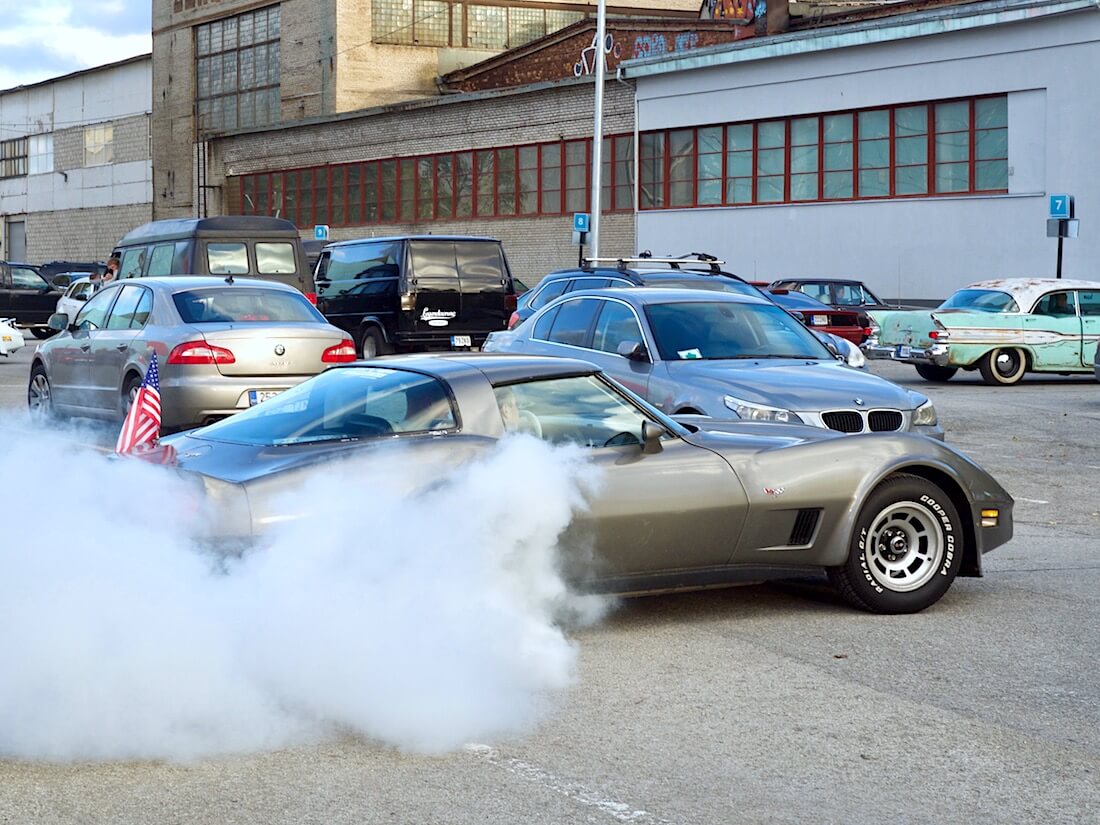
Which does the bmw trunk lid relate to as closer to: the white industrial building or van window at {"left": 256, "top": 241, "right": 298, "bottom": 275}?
van window at {"left": 256, "top": 241, "right": 298, "bottom": 275}

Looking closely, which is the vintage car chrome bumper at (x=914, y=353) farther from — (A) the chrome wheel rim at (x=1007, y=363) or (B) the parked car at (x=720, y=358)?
(B) the parked car at (x=720, y=358)

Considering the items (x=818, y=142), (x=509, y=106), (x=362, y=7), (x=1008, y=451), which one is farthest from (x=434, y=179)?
(x=1008, y=451)

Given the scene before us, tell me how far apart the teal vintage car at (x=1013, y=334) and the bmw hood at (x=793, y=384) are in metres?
11.9

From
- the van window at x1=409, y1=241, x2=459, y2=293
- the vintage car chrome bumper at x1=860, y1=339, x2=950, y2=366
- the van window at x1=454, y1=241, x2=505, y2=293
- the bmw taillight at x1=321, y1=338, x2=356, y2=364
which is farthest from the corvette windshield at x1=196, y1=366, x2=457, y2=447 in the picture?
the vintage car chrome bumper at x1=860, y1=339, x2=950, y2=366

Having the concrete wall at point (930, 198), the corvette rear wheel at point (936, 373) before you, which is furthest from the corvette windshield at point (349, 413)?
the concrete wall at point (930, 198)

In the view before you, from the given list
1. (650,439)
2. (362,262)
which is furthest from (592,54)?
(650,439)

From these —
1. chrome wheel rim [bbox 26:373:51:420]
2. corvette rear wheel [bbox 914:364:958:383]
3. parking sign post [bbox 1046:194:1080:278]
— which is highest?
parking sign post [bbox 1046:194:1080:278]

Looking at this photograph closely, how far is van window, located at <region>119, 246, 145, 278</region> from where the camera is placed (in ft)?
83.2

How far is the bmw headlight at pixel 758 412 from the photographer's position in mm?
11242

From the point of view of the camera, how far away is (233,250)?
24031mm

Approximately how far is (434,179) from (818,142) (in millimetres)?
16675

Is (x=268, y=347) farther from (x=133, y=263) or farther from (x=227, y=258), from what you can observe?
(x=133, y=263)

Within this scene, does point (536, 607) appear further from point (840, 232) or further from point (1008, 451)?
A: point (840, 232)

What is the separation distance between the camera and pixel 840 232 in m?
40.4
